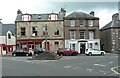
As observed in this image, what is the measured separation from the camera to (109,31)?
63781 mm

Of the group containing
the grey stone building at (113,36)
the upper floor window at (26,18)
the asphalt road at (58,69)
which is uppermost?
the upper floor window at (26,18)

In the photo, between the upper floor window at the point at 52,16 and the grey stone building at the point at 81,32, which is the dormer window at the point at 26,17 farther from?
the grey stone building at the point at 81,32

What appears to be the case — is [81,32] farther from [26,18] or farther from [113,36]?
[26,18]

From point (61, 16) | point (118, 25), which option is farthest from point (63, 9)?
point (118, 25)

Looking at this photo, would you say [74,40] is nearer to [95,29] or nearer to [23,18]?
[95,29]

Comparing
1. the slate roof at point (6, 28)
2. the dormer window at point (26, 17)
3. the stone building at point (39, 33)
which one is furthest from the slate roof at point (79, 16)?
the slate roof at point (6, 28)

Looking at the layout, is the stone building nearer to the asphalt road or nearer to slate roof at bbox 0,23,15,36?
slate roof at bbox 0,23,15,36

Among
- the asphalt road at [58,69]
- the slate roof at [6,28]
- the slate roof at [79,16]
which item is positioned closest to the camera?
the asphalt road at [58,69]

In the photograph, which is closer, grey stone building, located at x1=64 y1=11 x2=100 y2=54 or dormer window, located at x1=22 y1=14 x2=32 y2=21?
grey stone building, located at x1=64 y1=11 x2=100 y2=54

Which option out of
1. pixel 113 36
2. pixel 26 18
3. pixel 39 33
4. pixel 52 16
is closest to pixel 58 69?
pixel 39 33

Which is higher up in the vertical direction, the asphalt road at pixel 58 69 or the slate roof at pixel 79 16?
the slate roof at pixel 79 16

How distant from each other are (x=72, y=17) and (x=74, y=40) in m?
4.94

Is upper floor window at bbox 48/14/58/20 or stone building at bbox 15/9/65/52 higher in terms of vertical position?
upper floor window at bbox 48/14/58/20

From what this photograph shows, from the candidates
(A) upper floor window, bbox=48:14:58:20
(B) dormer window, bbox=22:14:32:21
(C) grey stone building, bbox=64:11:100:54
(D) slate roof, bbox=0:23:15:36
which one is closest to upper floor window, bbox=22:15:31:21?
(B) dormer window, bbox=22:14:32:21
